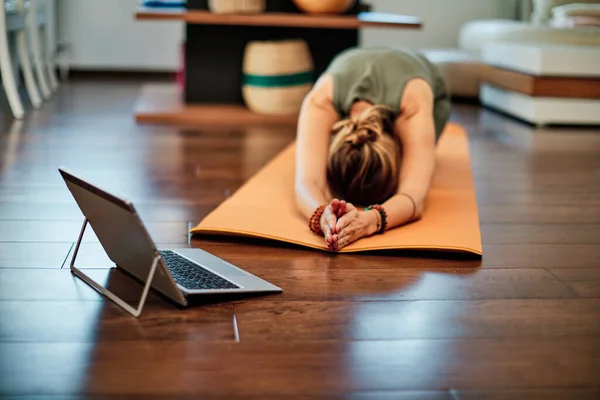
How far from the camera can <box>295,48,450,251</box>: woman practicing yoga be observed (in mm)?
1966

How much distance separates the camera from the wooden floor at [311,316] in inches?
48.0

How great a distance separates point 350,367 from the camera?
127 cm

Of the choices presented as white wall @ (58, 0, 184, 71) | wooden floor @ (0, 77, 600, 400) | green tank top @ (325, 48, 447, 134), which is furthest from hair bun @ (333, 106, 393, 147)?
white wall @ (58, 0, 184, 71)

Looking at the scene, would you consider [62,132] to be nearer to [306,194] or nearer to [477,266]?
[306,194]

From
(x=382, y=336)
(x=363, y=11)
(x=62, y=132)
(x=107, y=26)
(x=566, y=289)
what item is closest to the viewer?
(x=382, y=336)

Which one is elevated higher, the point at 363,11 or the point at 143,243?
the point at 363,11

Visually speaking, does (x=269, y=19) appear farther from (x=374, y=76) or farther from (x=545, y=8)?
(x=545, y=8)

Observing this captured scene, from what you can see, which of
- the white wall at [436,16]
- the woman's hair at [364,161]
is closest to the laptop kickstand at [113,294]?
the woman's hair at [364,161]

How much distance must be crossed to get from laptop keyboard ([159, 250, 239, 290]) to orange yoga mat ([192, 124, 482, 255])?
27 cm

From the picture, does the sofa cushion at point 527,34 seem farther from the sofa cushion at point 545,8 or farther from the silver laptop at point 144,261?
the silver laptop at point 144,261

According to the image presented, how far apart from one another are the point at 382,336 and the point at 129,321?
1.44 feet

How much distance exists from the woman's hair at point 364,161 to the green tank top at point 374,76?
19cm

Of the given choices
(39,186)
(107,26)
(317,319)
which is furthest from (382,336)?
(107,26)

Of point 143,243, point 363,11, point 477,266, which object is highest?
point 363,11
